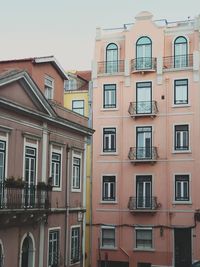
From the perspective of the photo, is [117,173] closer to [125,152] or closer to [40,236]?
[125,152]

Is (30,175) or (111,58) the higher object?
(111,58)

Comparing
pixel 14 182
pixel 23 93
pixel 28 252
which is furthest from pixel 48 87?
pixel 28 252

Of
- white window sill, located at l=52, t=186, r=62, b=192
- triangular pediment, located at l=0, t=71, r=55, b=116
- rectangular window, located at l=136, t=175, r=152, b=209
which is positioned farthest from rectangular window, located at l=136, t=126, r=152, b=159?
triangular pediment, located at l=0, t=71, r=55, b=116

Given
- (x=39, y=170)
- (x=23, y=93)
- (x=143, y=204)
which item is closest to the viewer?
(x=23, y=93)

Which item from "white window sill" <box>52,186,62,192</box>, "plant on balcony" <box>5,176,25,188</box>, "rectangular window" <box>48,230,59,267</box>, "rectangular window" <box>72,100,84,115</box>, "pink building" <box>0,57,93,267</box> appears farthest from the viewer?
"rectangular window" <box>72,100,84,115</box>

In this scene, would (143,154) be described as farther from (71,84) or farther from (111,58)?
(71,84)

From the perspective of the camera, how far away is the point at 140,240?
36.2 m

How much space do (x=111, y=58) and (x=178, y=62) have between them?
16.5 feet

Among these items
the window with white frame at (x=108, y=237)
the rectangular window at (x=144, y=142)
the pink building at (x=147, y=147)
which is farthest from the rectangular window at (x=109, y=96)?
the window with white frame at (x=108, y=237)

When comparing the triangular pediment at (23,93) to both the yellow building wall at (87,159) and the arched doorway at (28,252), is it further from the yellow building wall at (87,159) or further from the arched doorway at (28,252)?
the yellow building wall at (87,159)

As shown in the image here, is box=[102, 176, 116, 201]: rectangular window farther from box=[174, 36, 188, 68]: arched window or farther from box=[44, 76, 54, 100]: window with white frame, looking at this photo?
box=[44, 76, 54, 100]: window with white frame

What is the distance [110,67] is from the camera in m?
38.2

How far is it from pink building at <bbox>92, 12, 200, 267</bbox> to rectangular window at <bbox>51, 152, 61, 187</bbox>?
10487 mm

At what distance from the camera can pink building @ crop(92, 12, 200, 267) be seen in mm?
35469
